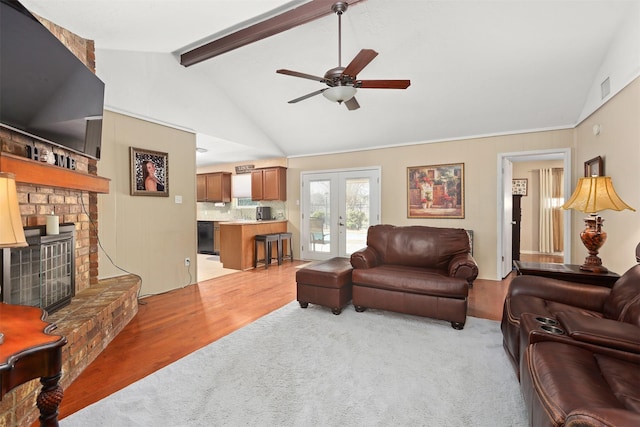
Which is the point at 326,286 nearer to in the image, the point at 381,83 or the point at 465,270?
the point at 465,270

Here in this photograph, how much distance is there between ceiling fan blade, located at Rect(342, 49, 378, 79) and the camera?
7.59 ft

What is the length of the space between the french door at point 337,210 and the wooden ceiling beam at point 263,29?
10.6 feet

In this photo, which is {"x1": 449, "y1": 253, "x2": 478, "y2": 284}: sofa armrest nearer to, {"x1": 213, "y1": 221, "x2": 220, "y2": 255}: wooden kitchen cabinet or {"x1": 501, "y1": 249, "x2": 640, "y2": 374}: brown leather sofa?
{"x1": 501, "y1": 249, "x2": 640, "y2": 374}: brown leather sofa

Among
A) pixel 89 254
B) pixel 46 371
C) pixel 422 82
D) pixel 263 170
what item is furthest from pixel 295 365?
pixel 263 170

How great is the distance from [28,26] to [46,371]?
213cm

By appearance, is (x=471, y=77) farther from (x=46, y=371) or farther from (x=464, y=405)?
(x=46, y=371)

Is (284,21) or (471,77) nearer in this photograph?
(284,21)

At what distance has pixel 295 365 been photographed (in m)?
2.21

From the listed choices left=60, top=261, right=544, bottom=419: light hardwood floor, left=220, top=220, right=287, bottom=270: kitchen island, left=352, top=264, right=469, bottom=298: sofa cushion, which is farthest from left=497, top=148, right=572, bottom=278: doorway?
left=220, top=220, right=287, bottom=270: kitchen island

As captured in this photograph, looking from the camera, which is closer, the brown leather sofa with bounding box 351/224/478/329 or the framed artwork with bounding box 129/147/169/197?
the brown leather sofa with bounding box 351/224/478/329

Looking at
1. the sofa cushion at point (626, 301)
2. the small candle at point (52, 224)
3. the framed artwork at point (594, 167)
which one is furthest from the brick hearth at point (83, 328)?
the framed artwork at point (594, 167)

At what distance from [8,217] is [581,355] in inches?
99.9

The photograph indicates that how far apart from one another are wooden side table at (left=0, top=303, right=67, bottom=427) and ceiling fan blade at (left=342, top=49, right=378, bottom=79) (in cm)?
249

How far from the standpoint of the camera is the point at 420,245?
3.60 metres
